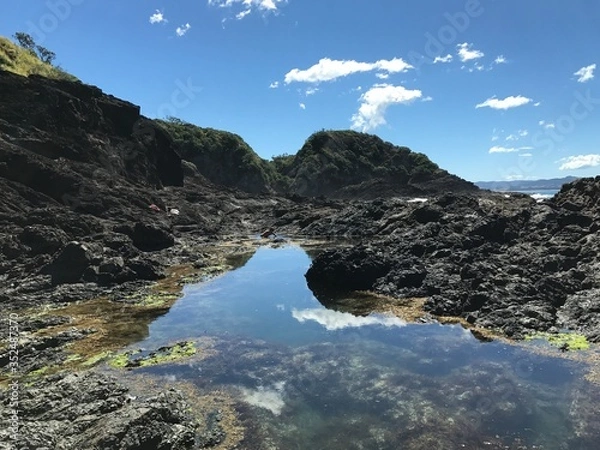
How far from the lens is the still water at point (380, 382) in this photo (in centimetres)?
1463

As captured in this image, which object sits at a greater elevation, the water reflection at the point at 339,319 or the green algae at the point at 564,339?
the green algae at the point at 564,339

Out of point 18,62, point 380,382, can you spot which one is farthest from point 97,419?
point 18,62

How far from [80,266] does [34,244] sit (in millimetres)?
6693

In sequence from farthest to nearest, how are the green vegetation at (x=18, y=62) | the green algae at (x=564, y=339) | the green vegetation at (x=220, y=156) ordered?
the green vegetation at (x=220, y=156) < the green vegetation at (x=18, y=62) < the green algae at (x=564, y=339)

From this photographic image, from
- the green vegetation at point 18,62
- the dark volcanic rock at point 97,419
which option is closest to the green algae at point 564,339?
the dark volcanic rock at point 97,419

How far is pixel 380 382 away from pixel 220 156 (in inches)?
5762

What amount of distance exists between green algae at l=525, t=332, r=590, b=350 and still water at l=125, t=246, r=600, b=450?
5.55ft

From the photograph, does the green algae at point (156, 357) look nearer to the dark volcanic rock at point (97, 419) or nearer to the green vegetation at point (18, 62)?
the dark volcanic rock at point (97, 419)

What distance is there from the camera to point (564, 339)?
22.0m

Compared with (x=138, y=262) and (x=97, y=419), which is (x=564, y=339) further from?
(x=138, y=262)

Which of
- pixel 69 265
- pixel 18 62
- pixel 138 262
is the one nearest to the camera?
pixel 69 265

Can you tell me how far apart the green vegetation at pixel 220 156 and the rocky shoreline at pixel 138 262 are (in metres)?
68.7

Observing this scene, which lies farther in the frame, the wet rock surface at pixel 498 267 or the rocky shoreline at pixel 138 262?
the wet rock surface at pixel 498 267

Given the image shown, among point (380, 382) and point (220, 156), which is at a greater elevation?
point (220, 156)
